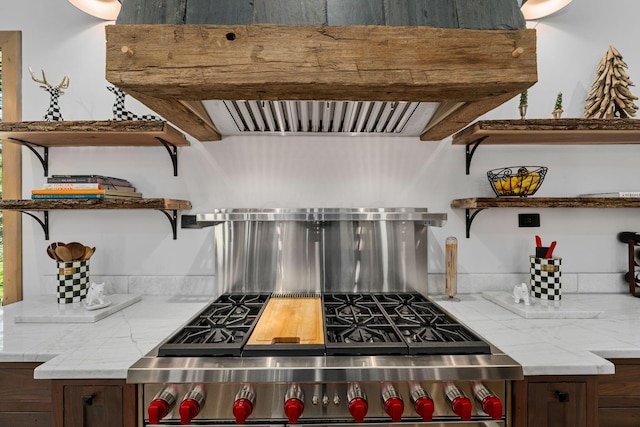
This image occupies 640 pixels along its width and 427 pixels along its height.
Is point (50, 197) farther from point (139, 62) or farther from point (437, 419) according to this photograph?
point (437, 419)

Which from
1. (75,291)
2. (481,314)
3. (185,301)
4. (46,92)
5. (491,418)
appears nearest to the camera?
(491,418)

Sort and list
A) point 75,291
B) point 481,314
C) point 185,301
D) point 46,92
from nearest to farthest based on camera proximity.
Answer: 1. point 481,314
2. point 75,291
3. point 185,301
4. point 46,92

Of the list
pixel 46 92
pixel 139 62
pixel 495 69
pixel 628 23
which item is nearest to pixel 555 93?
pixel 628 23

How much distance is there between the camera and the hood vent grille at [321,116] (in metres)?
1.42

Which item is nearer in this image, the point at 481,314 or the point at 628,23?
the point at 481,314

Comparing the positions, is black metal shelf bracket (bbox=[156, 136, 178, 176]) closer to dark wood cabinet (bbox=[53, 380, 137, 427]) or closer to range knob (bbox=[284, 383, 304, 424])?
dark wood cabinet (bbox=[53, 380, 137, 427])

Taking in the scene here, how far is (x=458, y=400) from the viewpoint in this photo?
0.96 metres

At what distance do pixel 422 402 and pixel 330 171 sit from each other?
4.14 ft

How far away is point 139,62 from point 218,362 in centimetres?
100

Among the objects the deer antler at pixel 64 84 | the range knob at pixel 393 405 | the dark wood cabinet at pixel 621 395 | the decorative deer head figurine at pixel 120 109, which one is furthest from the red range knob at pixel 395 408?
the deer antler at pixel 64 84

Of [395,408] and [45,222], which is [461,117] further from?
[45,222]

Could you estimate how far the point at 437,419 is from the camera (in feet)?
3.43

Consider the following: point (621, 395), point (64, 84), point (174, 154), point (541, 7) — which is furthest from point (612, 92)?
point (64, 84)

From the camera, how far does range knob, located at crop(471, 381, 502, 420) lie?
0.96m
